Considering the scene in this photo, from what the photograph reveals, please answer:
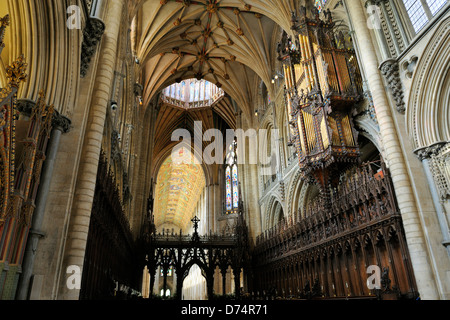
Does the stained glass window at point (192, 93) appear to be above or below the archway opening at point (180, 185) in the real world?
above

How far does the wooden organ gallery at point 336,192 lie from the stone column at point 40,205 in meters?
7.69

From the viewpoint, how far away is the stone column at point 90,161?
676 centimetres

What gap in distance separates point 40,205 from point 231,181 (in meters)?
24.5

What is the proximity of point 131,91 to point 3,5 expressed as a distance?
31.6 feet

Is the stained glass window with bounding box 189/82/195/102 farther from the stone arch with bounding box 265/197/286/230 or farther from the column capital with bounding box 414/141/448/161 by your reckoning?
the column capital with bounding box 414/141/448/161

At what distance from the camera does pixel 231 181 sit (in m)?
30.2

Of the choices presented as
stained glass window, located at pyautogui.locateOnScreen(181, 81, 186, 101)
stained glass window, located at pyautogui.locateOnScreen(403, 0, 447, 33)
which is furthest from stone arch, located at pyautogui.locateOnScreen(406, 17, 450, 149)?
stained glass window, located at pyautogui.locateOnScreen(181, 81, 186, 101)

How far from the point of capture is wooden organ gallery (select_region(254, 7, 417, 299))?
8.83 m

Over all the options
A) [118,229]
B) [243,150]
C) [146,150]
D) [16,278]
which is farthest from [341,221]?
[146,150]

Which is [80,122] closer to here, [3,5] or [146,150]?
[3,5]

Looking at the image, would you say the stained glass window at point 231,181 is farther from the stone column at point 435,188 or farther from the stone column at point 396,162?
the stone column at point 435,188

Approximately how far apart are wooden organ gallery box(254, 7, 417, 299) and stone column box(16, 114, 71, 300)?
7.69 metres

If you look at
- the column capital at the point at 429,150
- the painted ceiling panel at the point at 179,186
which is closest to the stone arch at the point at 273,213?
the column capital at the point at 429,150
